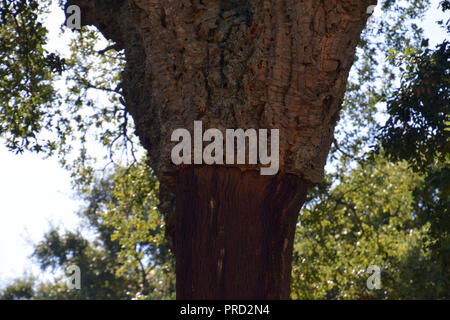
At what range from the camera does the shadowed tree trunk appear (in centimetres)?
466

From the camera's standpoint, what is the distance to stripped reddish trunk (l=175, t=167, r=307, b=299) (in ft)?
15.1

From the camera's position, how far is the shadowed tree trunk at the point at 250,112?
4.66 m

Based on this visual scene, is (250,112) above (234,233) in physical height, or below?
above

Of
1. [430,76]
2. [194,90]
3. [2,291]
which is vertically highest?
[430,76]

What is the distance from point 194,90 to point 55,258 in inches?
1012

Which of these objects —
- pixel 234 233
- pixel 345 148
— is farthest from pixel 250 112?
pixel 345 148

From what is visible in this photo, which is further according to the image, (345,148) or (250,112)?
(345,148)

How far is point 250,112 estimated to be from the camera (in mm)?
4742

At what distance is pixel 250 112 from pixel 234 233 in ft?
3.39

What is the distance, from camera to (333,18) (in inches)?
193

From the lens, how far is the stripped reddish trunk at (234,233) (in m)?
4.60

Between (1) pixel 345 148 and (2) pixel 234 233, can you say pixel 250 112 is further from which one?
(1) pixel 345 148
